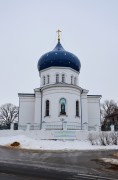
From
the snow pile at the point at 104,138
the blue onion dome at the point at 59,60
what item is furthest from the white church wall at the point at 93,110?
the snow pile at the point at 104,138

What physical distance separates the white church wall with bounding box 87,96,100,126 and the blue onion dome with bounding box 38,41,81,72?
4545 mm

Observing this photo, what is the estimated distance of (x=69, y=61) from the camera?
29453mm

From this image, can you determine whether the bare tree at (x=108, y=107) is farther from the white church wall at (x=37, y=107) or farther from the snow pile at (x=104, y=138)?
the snow pile at (x=104, y=138)

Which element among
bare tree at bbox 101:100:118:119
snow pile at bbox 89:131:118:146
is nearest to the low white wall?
snow pile at bbox 89:131:118:146

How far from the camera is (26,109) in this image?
29.8 m

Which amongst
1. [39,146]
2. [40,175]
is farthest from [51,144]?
[40,175]

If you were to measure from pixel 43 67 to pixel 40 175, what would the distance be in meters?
24.3

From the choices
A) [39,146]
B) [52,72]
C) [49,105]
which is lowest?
[39,146]

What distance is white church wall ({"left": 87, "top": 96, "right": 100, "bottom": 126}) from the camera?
29875mm

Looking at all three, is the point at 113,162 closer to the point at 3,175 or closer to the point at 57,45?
the point at 3,175

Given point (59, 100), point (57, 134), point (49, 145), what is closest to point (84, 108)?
point (59, 100)

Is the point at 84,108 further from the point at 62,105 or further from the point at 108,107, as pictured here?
the point at 108,107

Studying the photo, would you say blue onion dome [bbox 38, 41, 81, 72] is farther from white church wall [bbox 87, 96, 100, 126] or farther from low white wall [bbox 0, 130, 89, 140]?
low white wall [bbox 0, 130, 89, 140]

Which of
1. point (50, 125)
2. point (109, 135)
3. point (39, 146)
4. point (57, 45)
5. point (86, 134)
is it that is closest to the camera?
point (39, 146)
